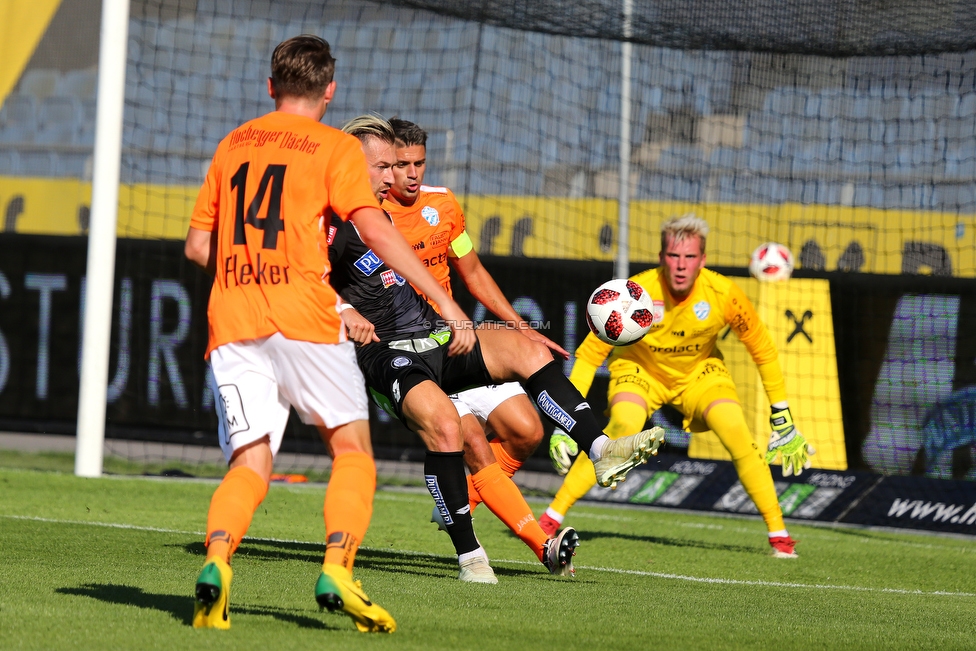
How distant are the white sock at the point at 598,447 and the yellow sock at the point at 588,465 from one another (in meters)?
1.96

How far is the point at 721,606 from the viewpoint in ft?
17.1

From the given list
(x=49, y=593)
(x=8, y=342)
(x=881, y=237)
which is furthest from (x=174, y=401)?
(x=881, y=237)

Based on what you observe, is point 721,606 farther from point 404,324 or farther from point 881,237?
point 881,237

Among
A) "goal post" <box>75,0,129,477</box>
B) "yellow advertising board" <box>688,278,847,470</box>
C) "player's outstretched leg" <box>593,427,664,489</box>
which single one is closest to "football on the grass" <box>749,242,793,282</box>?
"yellow advertising board" <box>688,278,847,470</box>

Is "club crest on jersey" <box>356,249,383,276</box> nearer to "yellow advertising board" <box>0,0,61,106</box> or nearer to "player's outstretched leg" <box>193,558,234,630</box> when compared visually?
"player's outstretched leg" <box>193,558,234,630</box>

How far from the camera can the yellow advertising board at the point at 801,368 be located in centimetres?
1054

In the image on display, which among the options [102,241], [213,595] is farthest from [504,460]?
[102,241]

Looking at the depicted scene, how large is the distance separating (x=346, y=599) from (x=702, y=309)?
4.48 m

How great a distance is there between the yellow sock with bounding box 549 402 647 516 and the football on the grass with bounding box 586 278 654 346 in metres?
0.85

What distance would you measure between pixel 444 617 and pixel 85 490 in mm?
5256

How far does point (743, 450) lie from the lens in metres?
7.86

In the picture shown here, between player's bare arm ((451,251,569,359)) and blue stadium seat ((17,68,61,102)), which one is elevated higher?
blue stadium seat ((17,68,61,102))

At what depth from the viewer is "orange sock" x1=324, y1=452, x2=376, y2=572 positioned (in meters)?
4.03

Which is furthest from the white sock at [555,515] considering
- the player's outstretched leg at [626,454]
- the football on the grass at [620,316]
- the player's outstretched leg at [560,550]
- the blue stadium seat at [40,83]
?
the blue stadium seat at [40,83]
